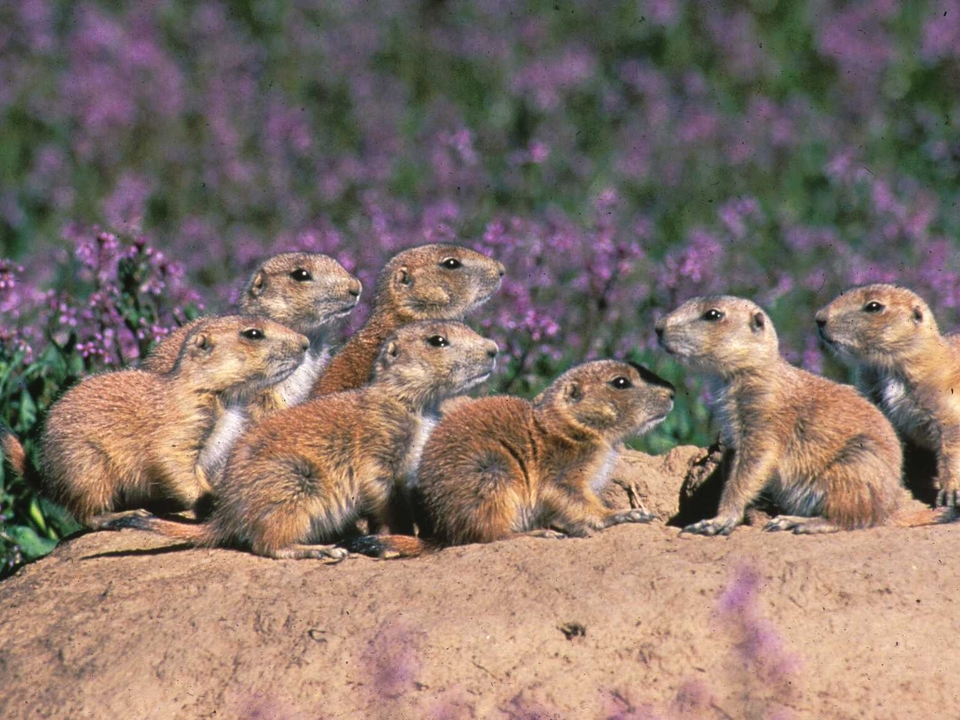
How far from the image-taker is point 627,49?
13.0m

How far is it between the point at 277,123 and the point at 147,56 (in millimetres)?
1393

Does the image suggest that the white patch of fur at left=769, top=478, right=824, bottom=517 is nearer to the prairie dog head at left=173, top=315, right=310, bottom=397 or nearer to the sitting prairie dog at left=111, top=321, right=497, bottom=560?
the sitting prairie dog at left=111, top=321, right=497, bottom=560

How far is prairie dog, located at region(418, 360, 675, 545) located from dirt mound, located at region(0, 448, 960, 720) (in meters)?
0.26

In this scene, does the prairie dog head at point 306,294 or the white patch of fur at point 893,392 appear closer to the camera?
the white patch of fur at point 893,392

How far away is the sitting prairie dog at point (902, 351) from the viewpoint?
6.61 m

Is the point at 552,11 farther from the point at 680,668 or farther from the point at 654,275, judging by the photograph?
the point at 680,668

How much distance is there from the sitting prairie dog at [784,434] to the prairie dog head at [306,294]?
1.87m

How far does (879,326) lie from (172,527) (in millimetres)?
3090

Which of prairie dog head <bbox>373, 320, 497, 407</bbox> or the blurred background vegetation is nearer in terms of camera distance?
prairie dog head <bbox>373, 320, 497, 407</bbox>

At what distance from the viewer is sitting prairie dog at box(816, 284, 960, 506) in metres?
6.61

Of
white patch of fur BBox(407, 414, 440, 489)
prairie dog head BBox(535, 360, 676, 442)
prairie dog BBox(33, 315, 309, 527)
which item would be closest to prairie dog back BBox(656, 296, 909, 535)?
prairie dog head BBox(535, 360, 676, 442)

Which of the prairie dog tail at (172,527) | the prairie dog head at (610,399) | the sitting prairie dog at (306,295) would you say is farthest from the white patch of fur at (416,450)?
the sitting prairie dog at (306,295)

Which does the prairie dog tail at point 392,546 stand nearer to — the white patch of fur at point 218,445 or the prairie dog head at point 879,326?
the white patch of fur at point 218,445

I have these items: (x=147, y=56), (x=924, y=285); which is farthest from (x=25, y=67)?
(x=924, y=285)
